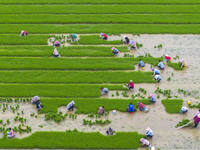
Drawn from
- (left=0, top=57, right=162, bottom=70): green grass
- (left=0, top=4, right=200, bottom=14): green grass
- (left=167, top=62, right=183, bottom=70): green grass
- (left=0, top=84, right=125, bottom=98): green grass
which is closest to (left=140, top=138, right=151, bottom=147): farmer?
(left=0, top=84, right=125, bottom=98): green grass

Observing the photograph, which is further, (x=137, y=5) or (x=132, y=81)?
(x=137, y=5)

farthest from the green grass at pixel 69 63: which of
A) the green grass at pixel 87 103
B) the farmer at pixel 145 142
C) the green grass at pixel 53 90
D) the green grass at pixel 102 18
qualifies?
the farmer at pixel 145 142

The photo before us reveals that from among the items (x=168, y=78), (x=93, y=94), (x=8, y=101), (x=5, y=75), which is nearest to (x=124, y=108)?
(x=93, y=94)

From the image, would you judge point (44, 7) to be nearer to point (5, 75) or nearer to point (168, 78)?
point (5, 75)

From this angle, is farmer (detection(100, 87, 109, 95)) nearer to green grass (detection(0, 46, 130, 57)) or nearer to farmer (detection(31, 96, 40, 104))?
green grass (detection(0, 46, 130, 57))

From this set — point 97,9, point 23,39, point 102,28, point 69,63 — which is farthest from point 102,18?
point 23,39
